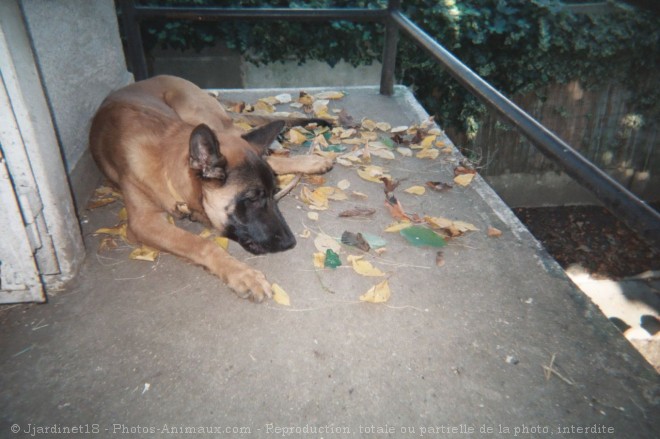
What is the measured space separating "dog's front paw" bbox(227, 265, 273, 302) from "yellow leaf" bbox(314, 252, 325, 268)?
0.32m

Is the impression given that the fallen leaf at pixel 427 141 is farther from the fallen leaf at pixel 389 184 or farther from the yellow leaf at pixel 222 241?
the yellow leaf at pixel 222 241

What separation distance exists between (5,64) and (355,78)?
5687 millimetres

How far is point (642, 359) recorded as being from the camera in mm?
1867

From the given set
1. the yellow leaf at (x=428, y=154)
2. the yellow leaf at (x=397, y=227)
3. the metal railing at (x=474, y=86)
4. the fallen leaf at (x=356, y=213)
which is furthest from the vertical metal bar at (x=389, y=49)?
the yellow leaf at (x=397, y=227)

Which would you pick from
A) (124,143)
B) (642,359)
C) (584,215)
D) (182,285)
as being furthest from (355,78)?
(642,359)

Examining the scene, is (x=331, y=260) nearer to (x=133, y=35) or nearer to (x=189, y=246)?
(x=189, y=246)

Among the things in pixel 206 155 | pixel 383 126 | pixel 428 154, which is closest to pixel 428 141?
pixel 428 154

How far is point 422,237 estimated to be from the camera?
8.74ft

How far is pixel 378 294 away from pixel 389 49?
10.3 feet

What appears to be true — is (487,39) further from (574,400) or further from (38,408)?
(38,408)

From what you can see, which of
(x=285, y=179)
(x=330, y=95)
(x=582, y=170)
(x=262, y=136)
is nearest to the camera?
(x=582, y=170)

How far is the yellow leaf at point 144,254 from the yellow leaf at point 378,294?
120 cm

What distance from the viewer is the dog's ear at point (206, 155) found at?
220 cm

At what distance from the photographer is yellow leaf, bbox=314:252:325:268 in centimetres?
245
